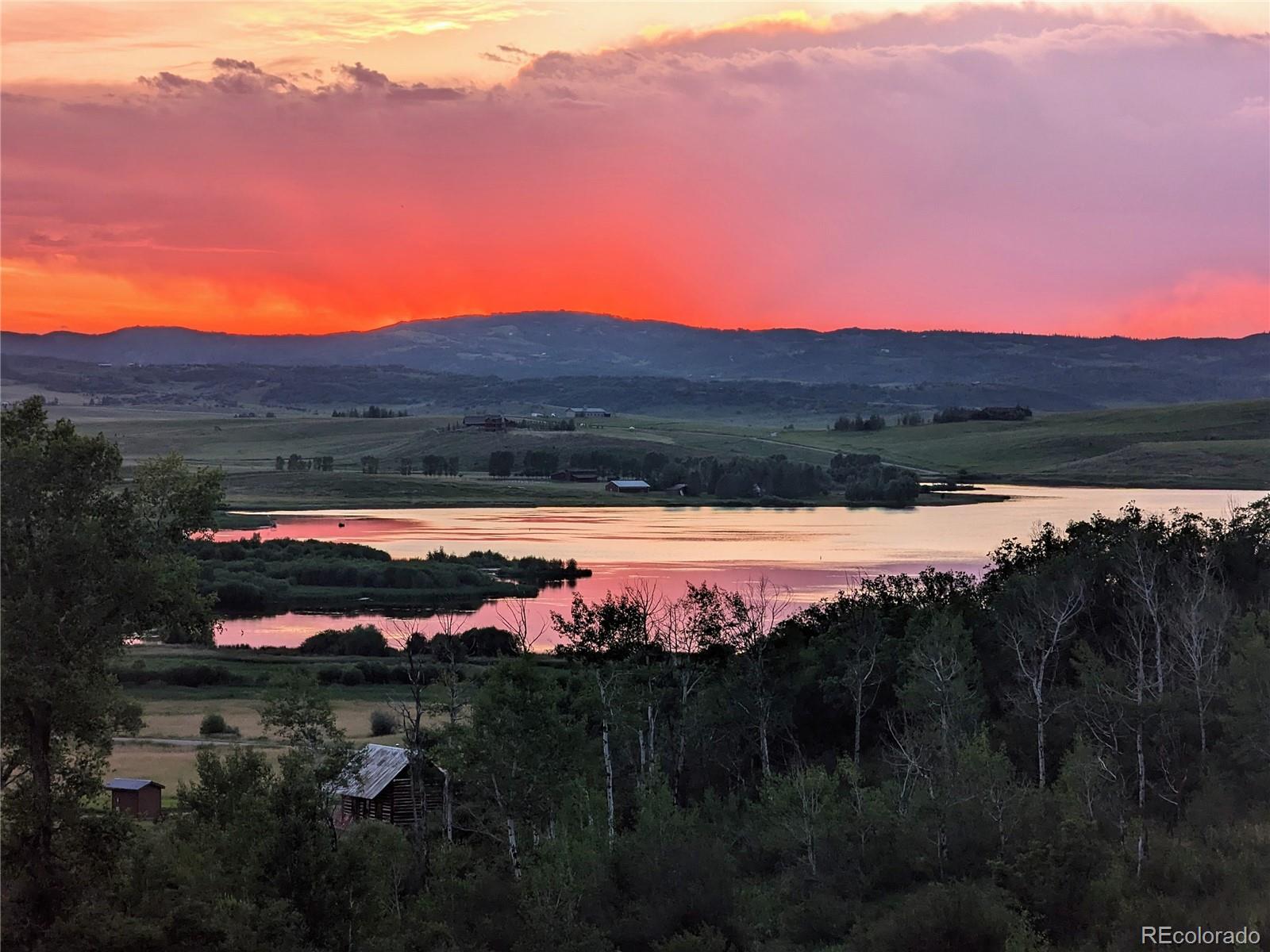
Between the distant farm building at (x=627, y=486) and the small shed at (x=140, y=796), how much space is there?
95.2m

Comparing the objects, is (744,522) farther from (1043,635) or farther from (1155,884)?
(1155,884)

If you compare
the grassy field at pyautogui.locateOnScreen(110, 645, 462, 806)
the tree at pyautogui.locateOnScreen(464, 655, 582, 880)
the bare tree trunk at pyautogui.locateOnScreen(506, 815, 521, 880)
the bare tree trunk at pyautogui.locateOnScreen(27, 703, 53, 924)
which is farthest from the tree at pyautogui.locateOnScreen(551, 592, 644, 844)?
the bare tree trunk at pyautogui.locateOnScreen(27, 703, 53, 924)

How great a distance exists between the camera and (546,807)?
74.2ft

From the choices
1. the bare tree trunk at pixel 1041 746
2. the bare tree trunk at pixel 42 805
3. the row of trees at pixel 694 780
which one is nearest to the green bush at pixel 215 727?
the row of trees at pixel 694 780

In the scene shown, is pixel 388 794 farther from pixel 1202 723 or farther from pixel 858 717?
pixel 1202 723

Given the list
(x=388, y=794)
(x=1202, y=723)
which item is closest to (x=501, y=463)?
(x=388, y=794)

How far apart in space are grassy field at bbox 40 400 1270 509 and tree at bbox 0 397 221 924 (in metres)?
97.9

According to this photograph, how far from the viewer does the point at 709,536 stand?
83.2 m

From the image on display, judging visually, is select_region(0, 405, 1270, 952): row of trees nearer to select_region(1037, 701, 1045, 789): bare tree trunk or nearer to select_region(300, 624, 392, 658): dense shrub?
select_region(1037, 701, 1045, 789): bare tree trunk

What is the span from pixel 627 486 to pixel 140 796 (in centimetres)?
9807

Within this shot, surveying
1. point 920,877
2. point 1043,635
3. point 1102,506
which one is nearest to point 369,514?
point 1102,506

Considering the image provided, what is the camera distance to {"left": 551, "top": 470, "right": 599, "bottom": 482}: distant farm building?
136250 millimetres

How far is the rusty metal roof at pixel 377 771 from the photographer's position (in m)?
28.0

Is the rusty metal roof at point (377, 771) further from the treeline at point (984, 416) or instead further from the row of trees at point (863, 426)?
the row of trees at point (863, 426)
